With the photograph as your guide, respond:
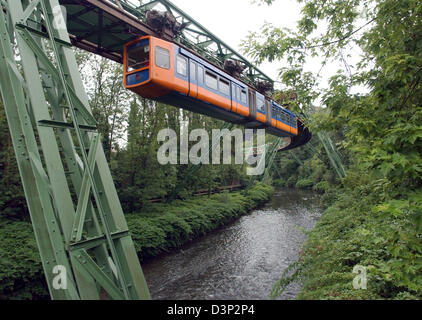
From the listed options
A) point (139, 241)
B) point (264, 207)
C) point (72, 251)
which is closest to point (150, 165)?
point (139, 241)

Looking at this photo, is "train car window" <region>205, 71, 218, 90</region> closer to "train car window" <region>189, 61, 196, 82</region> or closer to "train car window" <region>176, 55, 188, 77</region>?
"train car window" <region>189, 61, 196, 82</region>

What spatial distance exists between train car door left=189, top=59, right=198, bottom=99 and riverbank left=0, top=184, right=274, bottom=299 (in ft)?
16.7

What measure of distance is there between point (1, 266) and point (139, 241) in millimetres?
3911

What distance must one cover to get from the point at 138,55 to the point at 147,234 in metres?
5.89

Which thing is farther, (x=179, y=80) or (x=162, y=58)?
(x=179, y=80)

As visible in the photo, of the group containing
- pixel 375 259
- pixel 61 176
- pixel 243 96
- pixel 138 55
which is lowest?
pixel 375 259

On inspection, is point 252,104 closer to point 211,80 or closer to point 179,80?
point 211,80

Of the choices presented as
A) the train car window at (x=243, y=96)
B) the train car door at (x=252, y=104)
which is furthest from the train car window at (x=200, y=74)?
the train car door at (x=252, y=104)

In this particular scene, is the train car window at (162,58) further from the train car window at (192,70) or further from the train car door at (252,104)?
the train car door at (252,104)

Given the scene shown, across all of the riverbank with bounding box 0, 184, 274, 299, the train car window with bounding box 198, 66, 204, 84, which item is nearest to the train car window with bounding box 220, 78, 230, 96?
the train car window with bounding box 198, 66, 204, 84

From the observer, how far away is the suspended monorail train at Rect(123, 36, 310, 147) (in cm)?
659

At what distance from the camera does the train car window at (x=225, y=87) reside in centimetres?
881

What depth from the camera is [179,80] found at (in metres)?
6.98

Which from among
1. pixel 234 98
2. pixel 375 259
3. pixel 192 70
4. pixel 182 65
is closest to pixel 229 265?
pixel 375 259
